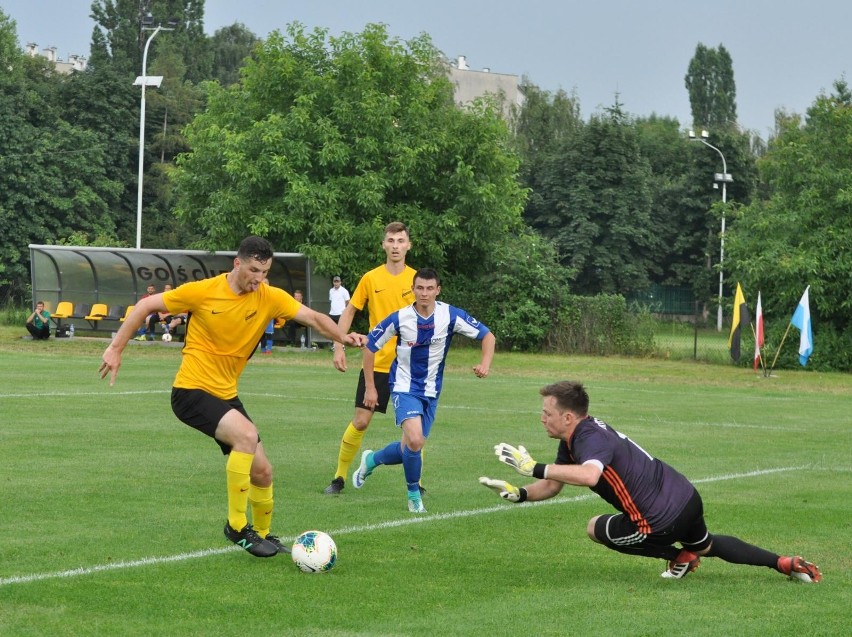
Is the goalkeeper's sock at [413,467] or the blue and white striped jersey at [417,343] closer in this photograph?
the goalkeeper's sock at [413,467]

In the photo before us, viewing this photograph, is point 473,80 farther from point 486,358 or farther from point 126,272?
point 486,358

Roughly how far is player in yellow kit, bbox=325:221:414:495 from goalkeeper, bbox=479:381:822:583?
4.00 meters

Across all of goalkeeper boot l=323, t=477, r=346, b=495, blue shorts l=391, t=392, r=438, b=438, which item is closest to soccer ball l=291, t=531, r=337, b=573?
blue shorts l=391, t=392, r=438, b=438

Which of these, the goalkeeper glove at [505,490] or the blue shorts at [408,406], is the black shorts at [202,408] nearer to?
the goalkeeper glove at [505,490]

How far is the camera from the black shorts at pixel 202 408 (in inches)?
325

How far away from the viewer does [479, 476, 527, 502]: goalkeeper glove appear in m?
6.84

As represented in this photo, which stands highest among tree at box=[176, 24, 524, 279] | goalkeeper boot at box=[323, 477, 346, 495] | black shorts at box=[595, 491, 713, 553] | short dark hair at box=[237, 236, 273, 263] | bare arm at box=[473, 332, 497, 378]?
tree at box=[176, 24, 524, 279]

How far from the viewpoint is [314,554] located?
771 cm

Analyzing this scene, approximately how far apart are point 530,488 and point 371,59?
33.3 m

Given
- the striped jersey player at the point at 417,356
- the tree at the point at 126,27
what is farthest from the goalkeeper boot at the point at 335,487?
the tree at the point at 126,27

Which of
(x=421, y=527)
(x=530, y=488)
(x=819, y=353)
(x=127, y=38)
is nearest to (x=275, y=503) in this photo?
(x=421, y=527)

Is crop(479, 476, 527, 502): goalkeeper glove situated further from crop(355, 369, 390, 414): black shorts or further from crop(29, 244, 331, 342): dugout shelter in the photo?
crop(29, 244, 331, 342): dugout shelter

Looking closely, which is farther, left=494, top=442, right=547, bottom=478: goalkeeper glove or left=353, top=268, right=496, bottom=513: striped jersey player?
left=353, top=268, right=496, bottom=513: striped jersey player

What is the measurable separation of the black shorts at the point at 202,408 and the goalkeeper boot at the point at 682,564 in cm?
269
